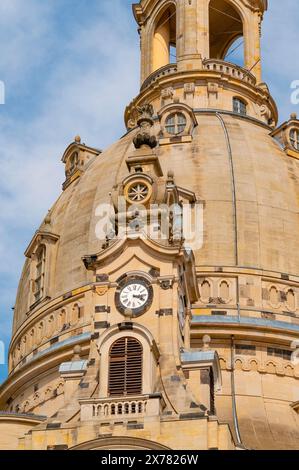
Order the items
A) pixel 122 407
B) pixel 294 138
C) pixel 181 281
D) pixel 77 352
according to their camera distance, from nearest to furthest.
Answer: pixel 122 407 < pixel 181 281 < pixel 77 352 < pixel 294 138

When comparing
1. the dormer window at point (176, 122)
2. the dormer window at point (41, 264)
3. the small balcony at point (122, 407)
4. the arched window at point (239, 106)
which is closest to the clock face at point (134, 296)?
the small balcony at point (122, 407)

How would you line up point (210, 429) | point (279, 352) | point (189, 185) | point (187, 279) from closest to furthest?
point (210, 429) → point (187, 279) → point (279, 352) → point (189, 185)

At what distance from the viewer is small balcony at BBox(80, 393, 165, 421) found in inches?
1628

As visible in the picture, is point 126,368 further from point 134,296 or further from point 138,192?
point 138,192

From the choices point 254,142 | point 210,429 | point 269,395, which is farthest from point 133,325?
point 254,142

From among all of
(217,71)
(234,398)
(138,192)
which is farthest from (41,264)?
(217,71)

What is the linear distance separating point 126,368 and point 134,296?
10.5ft

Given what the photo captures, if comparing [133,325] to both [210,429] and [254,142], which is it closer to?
[210,429]

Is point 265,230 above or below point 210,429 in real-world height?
above

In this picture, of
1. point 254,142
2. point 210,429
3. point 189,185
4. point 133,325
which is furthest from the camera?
point 254,142

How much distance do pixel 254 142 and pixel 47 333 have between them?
12159mm

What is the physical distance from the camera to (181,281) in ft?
151

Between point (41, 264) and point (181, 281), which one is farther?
point (41, 264)

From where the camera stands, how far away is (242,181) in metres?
55.5
